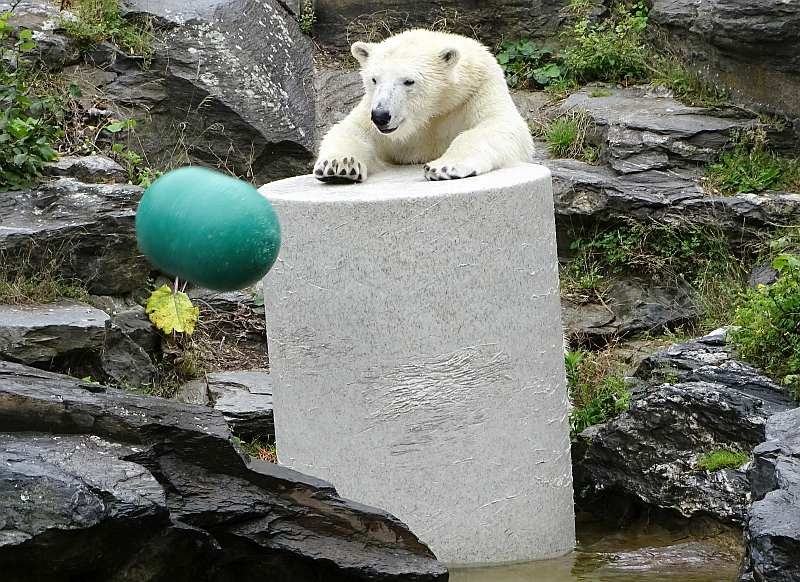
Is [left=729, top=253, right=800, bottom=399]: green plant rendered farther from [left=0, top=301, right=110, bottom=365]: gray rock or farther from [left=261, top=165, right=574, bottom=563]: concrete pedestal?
[left=0, top=301, right=110, bottom=365]: gray rock

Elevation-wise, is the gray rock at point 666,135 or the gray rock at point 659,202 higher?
the gray rock at point 666,135

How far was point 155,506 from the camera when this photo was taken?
10.6 feet

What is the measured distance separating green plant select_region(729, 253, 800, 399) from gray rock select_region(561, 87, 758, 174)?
101 inches

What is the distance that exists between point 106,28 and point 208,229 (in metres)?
5.75

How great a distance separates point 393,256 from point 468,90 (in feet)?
A: 4.09

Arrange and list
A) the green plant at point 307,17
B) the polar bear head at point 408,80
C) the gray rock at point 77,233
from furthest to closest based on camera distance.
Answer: the green plant at point 307,17, the gray rock at point 77,233, the polar bear head at point 408,80

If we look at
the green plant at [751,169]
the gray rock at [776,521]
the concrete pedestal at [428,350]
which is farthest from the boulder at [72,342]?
the green plant at [751,169]

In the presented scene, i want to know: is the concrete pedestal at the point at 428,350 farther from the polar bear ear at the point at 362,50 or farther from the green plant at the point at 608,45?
the green plant at the point at 608,45

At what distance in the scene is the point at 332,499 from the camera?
12.1 feet

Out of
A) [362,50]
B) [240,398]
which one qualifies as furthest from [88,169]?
[362,50]

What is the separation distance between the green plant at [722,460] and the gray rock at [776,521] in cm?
143

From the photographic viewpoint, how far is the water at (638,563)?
4719mm

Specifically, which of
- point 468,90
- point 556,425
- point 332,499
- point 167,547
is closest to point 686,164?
point 468,90

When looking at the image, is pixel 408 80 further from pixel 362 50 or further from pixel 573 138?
pixel 573 138
